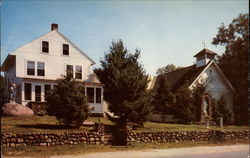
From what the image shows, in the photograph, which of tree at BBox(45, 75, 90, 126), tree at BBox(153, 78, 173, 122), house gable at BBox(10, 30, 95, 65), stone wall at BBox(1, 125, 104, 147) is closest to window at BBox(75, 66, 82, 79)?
house gable at BBox(10, 30, 95, 65)

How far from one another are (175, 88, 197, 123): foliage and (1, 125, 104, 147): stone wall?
11.0 m

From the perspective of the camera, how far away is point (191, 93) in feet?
77.6

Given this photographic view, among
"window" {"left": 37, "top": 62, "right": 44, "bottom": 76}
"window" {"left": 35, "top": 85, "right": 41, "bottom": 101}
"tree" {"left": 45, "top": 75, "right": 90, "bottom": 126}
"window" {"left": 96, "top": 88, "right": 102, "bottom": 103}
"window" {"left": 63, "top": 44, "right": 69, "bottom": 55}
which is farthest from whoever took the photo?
"window" {"left": 96, "top": 88, "right": 102, "bottom": 103}

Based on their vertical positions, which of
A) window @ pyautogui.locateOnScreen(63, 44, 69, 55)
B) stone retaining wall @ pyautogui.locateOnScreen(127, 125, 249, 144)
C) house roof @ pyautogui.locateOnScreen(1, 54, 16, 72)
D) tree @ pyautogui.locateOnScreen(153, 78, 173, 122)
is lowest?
stone retaining wall @ pyautogui.locateOnScreen(127, 125, 249, 144)

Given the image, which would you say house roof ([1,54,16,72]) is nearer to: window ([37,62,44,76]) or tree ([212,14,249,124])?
window ([37,62,44,76])

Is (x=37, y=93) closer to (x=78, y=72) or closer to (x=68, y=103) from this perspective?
(x=78, y=72)

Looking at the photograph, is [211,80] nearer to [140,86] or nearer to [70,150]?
[140,86]

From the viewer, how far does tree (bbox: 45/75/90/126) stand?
533 inches

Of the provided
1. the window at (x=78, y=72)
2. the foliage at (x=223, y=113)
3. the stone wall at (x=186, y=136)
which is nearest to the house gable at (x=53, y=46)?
the window at (x=78, y=72)

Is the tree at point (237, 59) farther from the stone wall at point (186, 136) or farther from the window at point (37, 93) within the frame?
the window at point (37, 93)

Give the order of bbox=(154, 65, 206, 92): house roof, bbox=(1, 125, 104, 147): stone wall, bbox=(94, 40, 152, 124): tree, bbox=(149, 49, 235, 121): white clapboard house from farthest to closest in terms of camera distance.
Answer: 1. bbox=(154, 65, 206, 92): house roof
2. bbox=(149, 49, 235, 121): white clapboard house
3. bbox=(94, 40, 152, 124): tree
4. bbox=(1, 125, 104, 147): stone wall

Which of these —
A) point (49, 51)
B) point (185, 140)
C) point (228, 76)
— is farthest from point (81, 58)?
point (228, 76)

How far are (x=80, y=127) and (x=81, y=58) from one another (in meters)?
11.3

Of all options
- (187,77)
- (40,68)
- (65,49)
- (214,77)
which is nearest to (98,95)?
(65,49)
